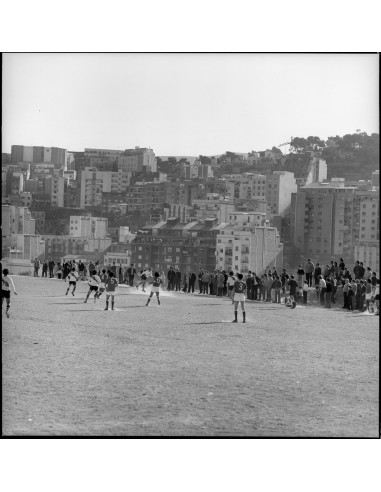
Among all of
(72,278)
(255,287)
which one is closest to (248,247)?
(255,287)

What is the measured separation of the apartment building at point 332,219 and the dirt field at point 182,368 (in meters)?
0.62

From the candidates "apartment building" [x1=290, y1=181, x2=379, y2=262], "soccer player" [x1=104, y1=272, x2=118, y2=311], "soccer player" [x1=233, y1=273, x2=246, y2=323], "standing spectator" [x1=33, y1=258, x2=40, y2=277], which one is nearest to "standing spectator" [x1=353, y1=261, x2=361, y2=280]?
"apartment building" [x1=290, y1=181, x2=379, y2=262]

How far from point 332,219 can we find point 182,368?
5.98 feet

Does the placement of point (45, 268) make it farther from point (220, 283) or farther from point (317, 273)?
point (317, 273)

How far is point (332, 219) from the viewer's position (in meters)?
10.8

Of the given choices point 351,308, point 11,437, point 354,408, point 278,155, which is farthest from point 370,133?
point 11,437

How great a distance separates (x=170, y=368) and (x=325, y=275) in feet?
5.12

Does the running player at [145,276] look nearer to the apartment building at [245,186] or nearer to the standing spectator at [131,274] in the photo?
the standing spectator at [131,274]

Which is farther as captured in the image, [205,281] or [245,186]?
[205,281]

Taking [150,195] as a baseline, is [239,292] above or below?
below

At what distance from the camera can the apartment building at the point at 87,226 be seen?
35.6 feet

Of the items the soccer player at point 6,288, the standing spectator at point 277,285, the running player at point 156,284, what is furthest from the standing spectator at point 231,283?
the soccer player at point 6,288

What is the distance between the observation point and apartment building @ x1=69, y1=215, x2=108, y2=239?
10859 mm

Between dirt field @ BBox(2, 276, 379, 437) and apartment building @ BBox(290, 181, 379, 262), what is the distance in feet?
2.04
